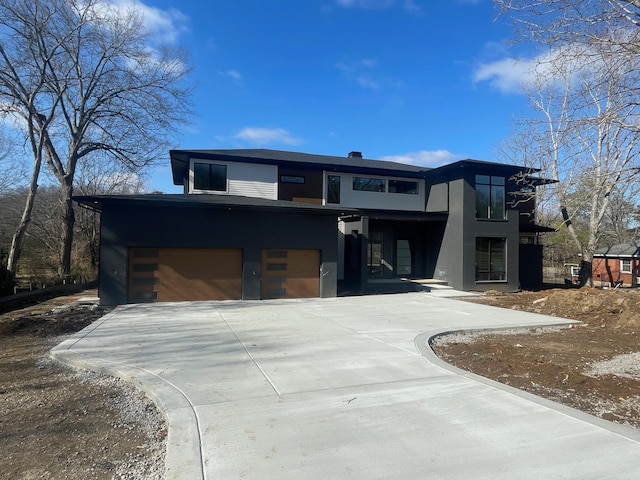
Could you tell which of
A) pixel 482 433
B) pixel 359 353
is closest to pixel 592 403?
pixel 482 433

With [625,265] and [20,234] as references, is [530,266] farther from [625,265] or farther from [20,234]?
[20,234]

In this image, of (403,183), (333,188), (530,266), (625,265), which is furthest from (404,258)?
(625,265)

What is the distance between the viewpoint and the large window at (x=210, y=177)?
1736 cm

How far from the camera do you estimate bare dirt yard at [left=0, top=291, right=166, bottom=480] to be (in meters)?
3.12

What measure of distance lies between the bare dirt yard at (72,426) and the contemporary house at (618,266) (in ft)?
113

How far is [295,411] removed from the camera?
4148 millimetres

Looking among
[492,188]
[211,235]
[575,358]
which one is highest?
[492,188]

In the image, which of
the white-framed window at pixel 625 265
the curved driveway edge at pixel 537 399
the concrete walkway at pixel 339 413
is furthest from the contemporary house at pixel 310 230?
the white-framed window at pixel 625 265

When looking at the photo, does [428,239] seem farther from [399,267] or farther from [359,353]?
[359,353]

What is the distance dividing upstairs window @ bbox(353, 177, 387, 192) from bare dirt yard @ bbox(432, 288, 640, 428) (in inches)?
426

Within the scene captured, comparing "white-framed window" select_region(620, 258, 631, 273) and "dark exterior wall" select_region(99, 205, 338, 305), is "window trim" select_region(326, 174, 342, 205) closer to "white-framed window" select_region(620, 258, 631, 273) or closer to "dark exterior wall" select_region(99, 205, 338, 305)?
"dark exterior wall" select_region(99, 205, 338, 305)

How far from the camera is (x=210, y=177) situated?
17.5m

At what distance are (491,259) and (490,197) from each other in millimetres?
2991

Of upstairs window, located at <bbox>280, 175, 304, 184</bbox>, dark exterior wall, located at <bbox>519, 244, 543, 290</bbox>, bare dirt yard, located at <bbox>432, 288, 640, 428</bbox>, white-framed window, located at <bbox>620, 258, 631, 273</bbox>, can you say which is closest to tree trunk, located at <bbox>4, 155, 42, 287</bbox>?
upstairs window, located at <bbox>280, 175, 304, 184</bbox>
